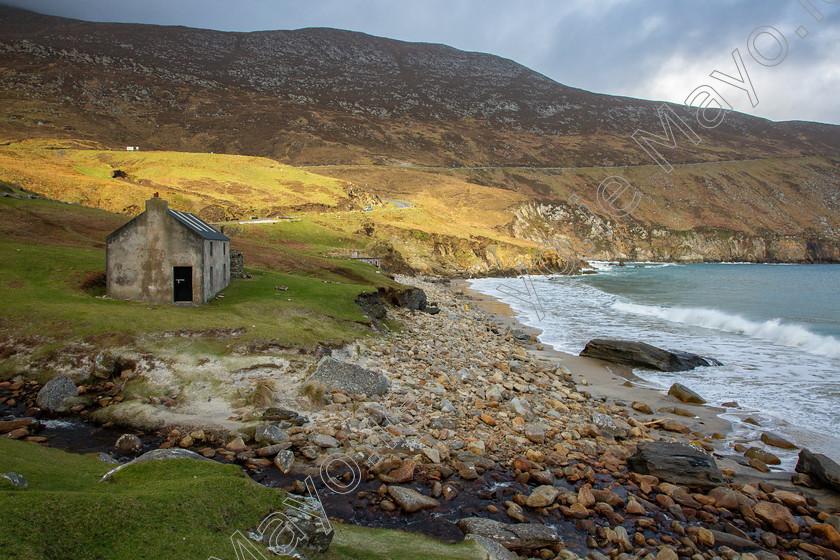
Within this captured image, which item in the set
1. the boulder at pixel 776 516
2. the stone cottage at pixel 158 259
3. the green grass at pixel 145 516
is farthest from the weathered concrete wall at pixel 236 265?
the boulder at pixel 776 516

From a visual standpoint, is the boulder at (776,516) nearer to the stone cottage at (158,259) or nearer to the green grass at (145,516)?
the green grass at (145,516)

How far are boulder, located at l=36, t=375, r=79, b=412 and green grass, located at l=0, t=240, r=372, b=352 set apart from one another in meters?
2.29

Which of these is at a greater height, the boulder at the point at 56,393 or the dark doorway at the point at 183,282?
the dark doorway at the point at 183,282

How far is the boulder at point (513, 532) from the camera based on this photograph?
767 centimetres

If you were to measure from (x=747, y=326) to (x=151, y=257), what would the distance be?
36.0 m

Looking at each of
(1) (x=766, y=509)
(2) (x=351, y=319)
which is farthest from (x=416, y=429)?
(2) (x=351, y=319)

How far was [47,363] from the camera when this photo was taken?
1327cm

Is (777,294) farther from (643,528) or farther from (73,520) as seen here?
(73,520)

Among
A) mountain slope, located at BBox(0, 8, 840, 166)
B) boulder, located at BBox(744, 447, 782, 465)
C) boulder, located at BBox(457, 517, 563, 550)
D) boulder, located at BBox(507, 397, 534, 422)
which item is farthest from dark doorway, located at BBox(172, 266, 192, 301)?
mountain slope, located at BBox(0, 8, 840, 166)

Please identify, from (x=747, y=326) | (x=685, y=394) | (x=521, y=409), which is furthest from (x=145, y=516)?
(x=747, y=326)

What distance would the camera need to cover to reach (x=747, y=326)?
104ft

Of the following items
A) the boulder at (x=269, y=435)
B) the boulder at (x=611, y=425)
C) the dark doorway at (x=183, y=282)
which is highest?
the dark doorway at (x=183, y=282)

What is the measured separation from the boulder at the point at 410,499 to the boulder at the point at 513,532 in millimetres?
764

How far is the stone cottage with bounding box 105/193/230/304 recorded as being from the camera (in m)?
18.5
